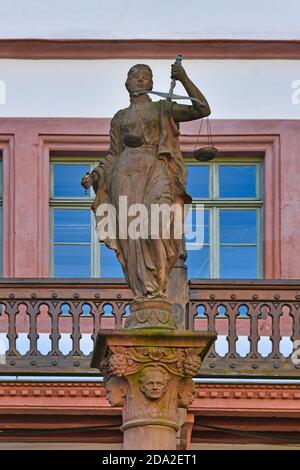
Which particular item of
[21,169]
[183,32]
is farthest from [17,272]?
[183,32]

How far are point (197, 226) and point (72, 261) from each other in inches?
55.6

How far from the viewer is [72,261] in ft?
108

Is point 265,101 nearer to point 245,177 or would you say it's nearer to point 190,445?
point 245,177

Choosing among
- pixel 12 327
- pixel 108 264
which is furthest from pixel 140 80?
pixel 108 264

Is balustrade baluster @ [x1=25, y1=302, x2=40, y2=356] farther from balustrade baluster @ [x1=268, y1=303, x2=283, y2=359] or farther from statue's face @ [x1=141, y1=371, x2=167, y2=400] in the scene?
statue's face @ [x1=141, y1=371, x2=167, y2=400]

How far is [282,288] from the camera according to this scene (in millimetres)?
30078

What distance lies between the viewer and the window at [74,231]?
32875 millimetres

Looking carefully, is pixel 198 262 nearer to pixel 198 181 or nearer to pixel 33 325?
pixel 198 181

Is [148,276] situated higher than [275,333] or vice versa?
[275,333]

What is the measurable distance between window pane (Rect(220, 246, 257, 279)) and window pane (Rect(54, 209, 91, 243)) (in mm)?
1502

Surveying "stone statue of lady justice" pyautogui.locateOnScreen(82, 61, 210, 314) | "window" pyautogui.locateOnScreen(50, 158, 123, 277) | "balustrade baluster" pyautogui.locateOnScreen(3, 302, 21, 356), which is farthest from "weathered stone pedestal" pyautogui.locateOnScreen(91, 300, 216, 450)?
"window" pyautogui.locateOnScreen(50, 158, 123, 277)

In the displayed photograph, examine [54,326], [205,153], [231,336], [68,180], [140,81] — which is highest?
[68,180]
